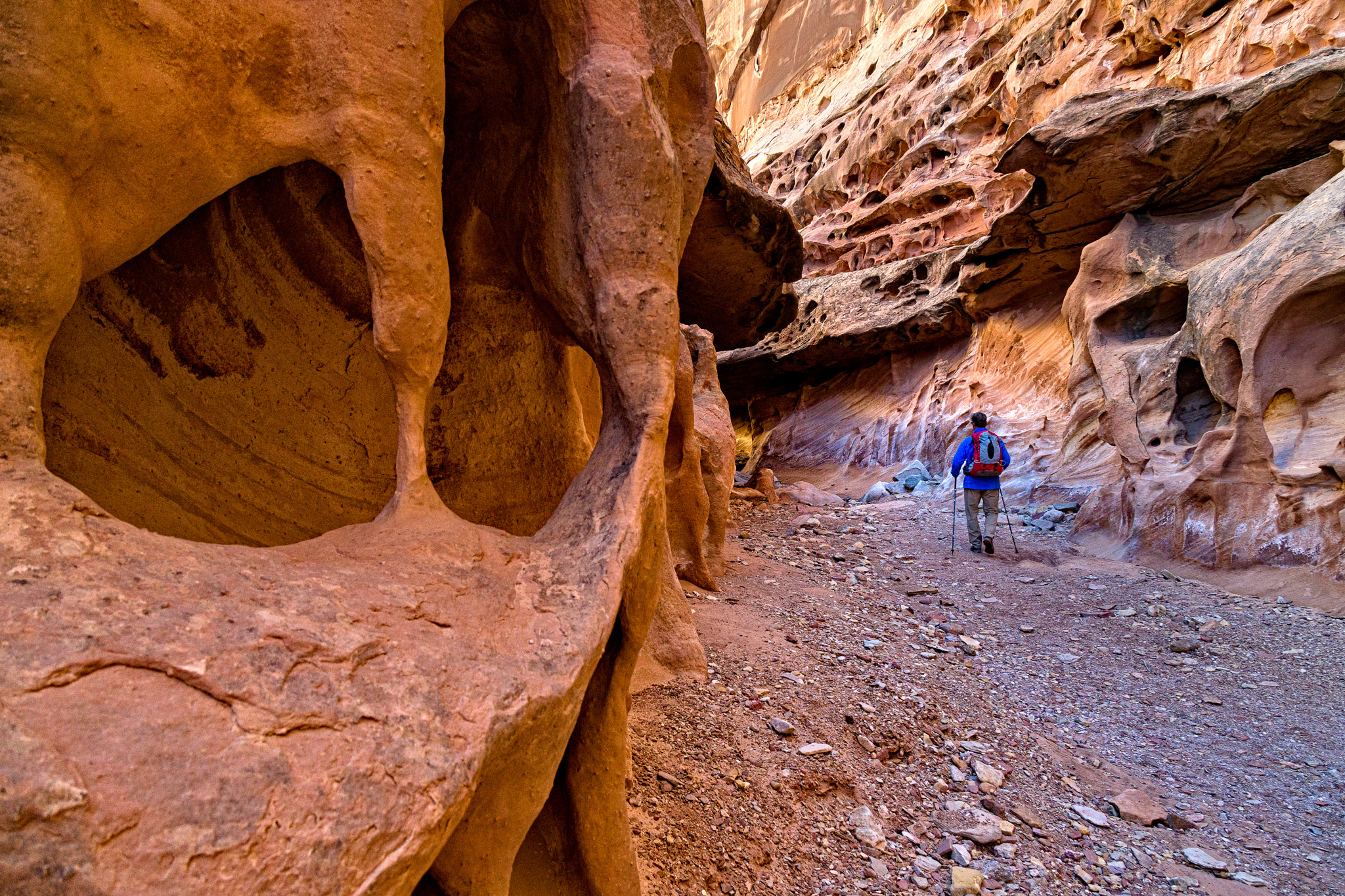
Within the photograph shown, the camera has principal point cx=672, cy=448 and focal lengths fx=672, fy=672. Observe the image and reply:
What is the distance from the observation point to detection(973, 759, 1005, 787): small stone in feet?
9.04

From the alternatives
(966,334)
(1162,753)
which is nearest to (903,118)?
(966,334)

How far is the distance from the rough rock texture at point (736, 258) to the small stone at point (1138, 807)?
385cm

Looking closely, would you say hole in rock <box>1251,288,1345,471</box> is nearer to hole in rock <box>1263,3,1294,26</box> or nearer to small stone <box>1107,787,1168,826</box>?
small stone <box>1107,787,1168,826</box>

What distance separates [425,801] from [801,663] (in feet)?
9.19

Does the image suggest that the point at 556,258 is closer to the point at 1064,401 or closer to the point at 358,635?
the point at 358,635

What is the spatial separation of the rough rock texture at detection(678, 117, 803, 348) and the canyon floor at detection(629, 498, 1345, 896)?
2720mm

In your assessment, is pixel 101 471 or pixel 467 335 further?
pixel 467 335

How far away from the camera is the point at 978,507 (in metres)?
6.66

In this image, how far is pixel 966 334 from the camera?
12000 millimetres

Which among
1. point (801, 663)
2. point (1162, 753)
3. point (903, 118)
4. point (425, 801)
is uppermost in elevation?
point (903, 118)

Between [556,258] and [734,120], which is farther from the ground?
[734,120]

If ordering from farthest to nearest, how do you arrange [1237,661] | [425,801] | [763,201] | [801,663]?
1. [763,201]
2. [1237,661]
3. [801,663]
4. [425,801]

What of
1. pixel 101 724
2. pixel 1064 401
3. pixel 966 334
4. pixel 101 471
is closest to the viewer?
pixel 101 724

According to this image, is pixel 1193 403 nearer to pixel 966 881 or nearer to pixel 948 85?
pixel 966 881
